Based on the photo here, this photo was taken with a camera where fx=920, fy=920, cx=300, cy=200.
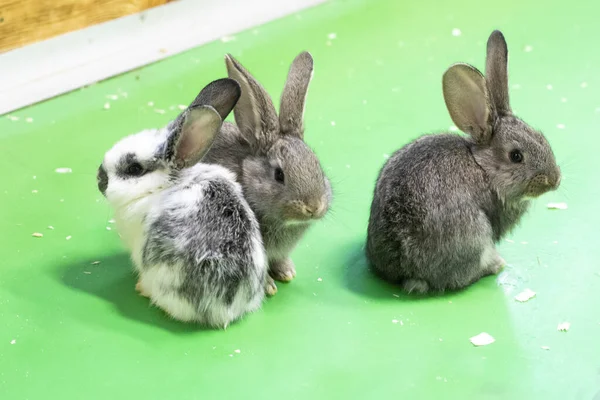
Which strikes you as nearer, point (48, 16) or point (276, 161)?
point (276, 161)

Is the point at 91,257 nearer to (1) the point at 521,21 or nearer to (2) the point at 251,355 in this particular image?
(2) the point at 251,355

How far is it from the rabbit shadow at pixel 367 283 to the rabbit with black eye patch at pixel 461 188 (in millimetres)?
32

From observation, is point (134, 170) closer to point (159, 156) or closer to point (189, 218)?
point (159, 156)

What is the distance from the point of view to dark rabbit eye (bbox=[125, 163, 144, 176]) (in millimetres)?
3066

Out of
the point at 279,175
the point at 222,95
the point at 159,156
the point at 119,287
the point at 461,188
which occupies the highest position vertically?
the point at 222,95

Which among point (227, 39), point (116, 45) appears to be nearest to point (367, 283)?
point (116, 45)

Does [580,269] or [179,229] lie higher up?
[179,229]

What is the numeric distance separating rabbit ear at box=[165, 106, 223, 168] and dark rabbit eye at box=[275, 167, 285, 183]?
252mm

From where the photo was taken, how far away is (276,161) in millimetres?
3102

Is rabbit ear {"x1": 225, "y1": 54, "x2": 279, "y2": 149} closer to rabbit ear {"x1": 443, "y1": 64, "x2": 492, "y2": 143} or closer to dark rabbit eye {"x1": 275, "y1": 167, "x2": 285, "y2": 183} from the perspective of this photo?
Result: dark rabbit eye {"x1": 275, "y1": 167, "x2": 285, "y2": 183}

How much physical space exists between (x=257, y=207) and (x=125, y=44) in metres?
2.25

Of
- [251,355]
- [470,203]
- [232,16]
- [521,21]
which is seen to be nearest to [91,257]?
[251,355]

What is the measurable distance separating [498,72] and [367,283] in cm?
90

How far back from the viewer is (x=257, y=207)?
10.3 feet
